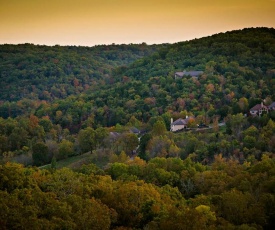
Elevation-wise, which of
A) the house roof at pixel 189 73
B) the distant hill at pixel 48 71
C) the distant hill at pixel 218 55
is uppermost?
the distant hill at pixel 218 55

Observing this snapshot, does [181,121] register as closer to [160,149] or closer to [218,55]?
[160,149]

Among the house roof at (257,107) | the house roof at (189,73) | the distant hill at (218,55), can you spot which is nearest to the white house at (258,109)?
the house roof at (257,107)

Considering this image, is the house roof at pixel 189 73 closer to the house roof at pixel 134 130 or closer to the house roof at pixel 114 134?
the house roof at pixel 134 130

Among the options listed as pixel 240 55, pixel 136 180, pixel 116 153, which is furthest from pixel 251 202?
pixel 240 55

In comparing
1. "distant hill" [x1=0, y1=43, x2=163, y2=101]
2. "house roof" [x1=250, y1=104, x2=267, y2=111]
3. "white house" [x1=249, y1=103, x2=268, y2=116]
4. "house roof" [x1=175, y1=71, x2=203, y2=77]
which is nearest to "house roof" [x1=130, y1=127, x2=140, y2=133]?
"white house" [x1=249, y1=103, x2=268, y2=116]

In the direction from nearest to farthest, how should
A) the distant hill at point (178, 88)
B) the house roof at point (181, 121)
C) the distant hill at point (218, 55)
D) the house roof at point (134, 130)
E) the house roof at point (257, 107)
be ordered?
the house roof at point (257, 107), the house roof at point (181, 121), the house roof at point (134, 130), the distant hill at point (178, 88), the distant hill at point (218, 55)

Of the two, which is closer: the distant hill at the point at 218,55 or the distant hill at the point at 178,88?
the distant hill at the point at 178,88

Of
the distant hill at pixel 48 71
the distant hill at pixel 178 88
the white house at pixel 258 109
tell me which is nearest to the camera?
the white house at pixel 258 109

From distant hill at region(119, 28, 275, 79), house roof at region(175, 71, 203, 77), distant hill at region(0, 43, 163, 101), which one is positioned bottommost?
distant hill at region(0, 43, 163, 101)

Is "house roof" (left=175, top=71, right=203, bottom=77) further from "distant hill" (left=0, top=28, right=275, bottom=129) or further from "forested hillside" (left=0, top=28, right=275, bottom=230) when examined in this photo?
"forested hillside" (left=0, top=28, right=275, bottom=230)
